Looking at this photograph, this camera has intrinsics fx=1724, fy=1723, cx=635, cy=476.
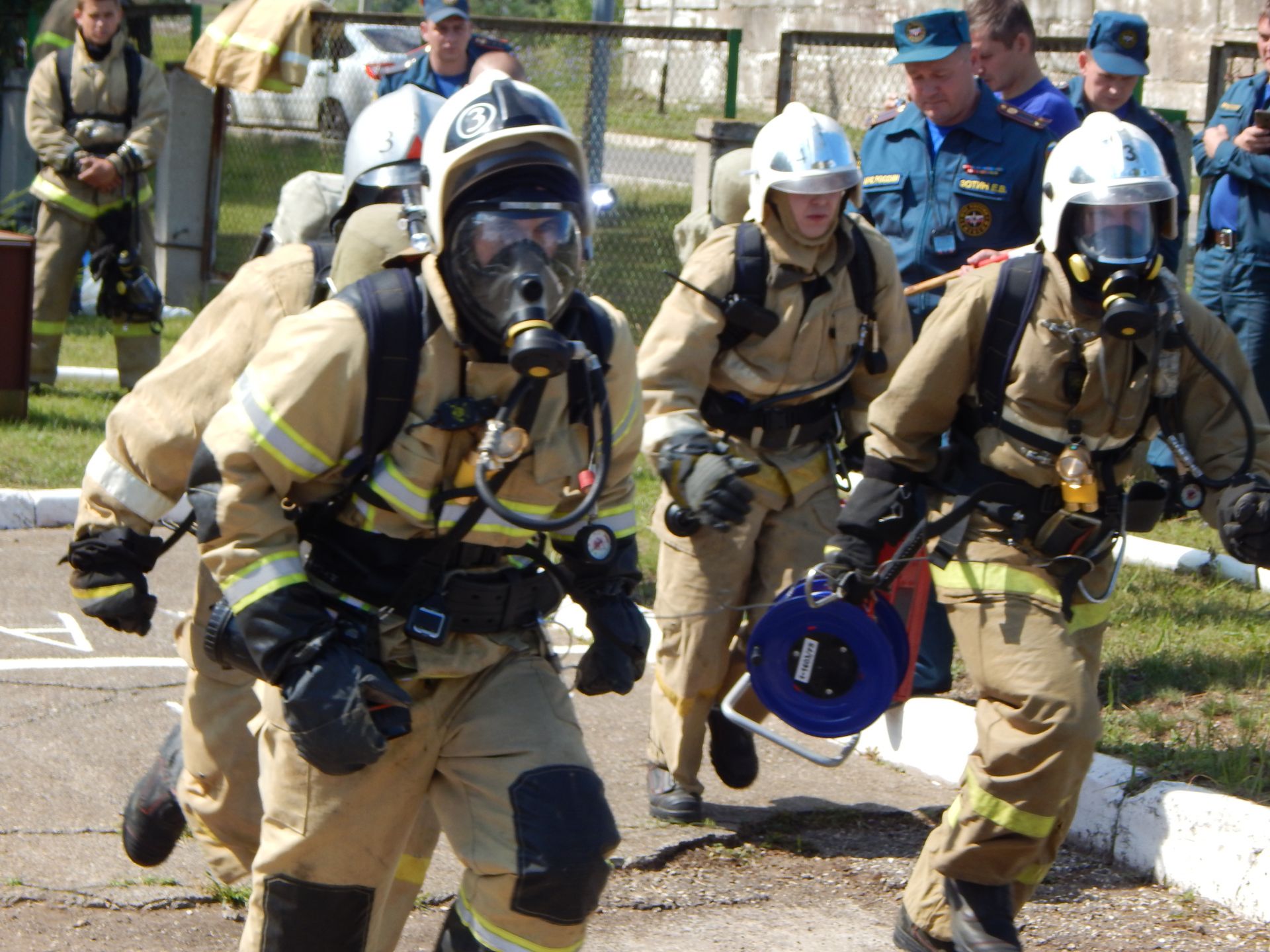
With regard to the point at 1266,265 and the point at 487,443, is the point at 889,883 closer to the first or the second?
the point at 487,443

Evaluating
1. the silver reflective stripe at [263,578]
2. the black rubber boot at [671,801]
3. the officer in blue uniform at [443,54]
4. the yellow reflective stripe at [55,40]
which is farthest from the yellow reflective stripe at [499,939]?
the yellow reflective stripe at [55,40]

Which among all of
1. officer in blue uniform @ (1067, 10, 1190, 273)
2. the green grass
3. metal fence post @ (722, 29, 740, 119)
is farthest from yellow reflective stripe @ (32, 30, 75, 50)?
officer in blue uniform @ (1067, 10, 1190, 273)

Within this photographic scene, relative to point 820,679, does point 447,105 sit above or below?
above

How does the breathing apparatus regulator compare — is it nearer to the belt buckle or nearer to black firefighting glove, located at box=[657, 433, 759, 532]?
the belt buckle

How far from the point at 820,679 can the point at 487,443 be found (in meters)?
1.66

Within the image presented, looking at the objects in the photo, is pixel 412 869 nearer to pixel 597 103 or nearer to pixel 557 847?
pixel 557 847

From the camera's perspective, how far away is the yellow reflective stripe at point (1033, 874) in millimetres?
4051

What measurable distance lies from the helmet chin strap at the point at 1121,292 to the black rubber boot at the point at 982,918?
1.34 m

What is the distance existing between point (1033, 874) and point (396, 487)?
6.29ft

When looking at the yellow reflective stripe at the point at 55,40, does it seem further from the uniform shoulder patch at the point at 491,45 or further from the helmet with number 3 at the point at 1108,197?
the helmet with number 3 at the point at 1108,197

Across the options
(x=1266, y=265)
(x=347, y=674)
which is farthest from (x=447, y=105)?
(x=1266, y=265)

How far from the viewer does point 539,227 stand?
121 inches

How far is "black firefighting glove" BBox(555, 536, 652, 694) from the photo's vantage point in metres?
3.37

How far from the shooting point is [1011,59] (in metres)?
6.54
